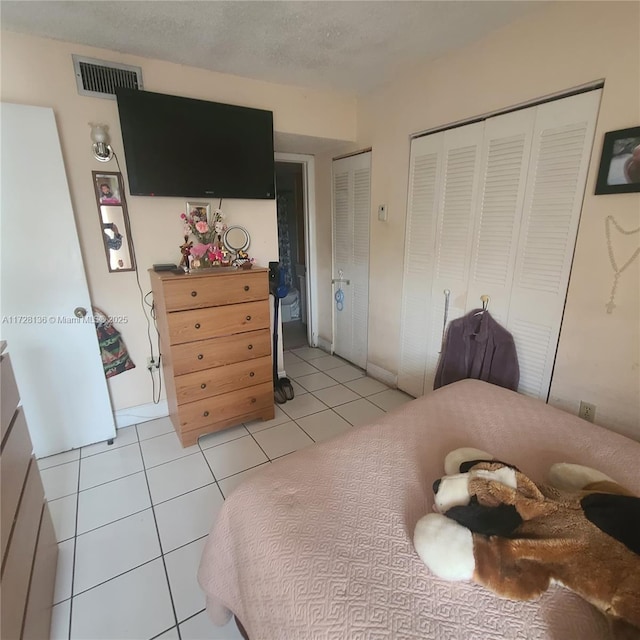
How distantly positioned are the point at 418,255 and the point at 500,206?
0.67 metres

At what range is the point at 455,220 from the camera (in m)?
2.26

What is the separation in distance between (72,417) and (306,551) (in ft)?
6.83

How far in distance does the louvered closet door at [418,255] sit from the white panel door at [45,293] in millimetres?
2242

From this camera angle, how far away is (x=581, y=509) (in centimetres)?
89

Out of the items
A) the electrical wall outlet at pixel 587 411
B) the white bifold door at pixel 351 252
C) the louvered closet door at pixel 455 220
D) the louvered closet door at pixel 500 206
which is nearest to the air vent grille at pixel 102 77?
the white bifold door at pixel 351 252

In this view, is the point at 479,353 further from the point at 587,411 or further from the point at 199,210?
the point at 199,210

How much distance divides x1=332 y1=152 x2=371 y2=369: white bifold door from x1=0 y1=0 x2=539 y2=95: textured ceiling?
891mm

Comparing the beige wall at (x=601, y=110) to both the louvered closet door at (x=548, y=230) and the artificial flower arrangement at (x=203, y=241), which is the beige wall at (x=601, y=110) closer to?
the louvered closet door at (x=548, y=230)

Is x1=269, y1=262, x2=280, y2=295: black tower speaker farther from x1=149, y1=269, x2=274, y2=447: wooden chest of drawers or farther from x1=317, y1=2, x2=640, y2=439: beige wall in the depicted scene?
x1=317, y1=2, x2=640, y2=439: beige wall

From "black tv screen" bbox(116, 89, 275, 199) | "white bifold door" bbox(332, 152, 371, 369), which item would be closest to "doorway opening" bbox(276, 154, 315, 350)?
"white bifold door" bbox(332, 152, 371, 369)

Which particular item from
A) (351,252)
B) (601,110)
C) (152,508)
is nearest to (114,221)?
(152,508)

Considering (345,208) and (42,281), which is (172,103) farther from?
(345,208)

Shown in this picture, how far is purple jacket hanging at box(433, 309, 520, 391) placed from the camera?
2057mm

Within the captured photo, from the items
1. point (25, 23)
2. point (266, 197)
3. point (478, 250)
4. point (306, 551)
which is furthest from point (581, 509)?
point (25, 23)
